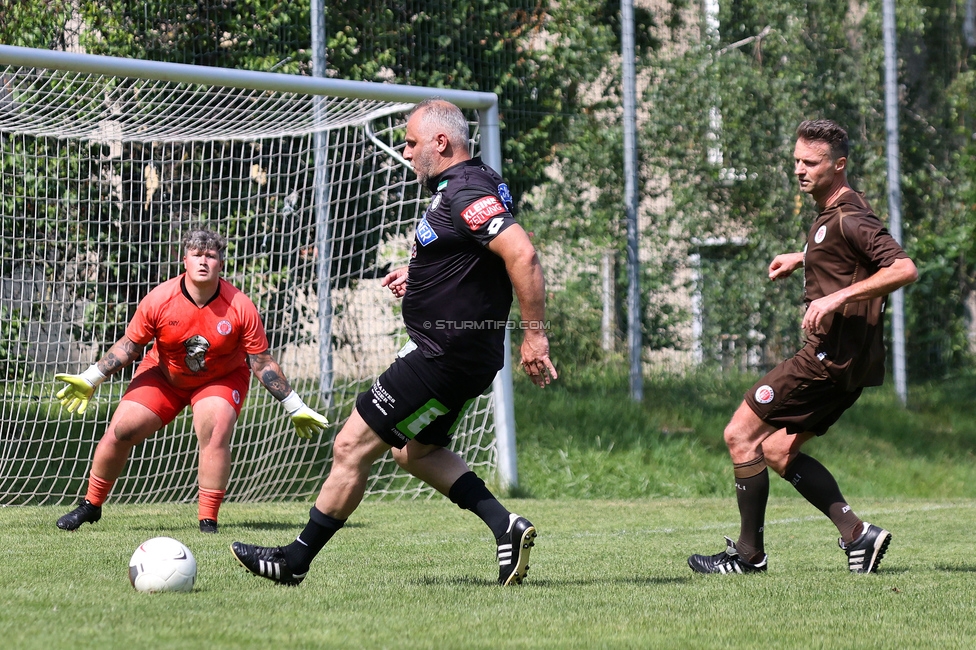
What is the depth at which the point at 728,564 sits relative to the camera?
554cm

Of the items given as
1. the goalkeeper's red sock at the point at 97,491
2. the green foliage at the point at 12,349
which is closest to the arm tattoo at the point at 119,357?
the goalkeeper's red sock at the point at 97,491

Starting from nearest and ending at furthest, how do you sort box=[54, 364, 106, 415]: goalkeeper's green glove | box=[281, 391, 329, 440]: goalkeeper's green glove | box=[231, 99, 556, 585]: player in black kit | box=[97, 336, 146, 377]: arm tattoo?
box=[231, 99, 556, 585]: player in black kit → box=[281, 391, 329, 440]: goalkeeper's green glove → box=[54, 364, 106, 415]: goalkeeper's green glove → box=[97, 336, 146, 377]: arm tattoo

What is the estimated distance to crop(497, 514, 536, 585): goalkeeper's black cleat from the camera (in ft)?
15.9

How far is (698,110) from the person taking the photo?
41.2 ft

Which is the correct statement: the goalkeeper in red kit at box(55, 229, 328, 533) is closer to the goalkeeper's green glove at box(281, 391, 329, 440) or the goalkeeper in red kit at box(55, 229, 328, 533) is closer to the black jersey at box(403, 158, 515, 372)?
the goalkeeper's green glove at box(281, 391, 329, 440)

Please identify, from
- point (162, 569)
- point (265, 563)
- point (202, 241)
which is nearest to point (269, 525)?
point (202, 241)

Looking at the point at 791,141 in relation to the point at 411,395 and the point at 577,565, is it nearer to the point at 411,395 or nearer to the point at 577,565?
the point at 577,565

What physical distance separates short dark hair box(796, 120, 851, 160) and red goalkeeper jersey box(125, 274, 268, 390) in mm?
3416

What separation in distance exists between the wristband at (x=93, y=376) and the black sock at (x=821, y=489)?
A: 12.9 feet

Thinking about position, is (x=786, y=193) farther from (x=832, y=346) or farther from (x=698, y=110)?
(x=832, y=346)

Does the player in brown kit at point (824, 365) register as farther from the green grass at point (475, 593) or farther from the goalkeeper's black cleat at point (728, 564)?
the green grass at point (475, 593)

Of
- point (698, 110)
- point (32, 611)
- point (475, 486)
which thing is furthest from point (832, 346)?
point (698, 110)

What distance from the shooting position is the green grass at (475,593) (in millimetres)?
3715

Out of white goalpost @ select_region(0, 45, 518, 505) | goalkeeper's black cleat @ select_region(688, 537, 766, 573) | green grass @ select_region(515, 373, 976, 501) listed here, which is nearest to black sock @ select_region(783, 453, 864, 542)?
goalkeeper's black cleat @ select_region(688, 537, 766, 573)
